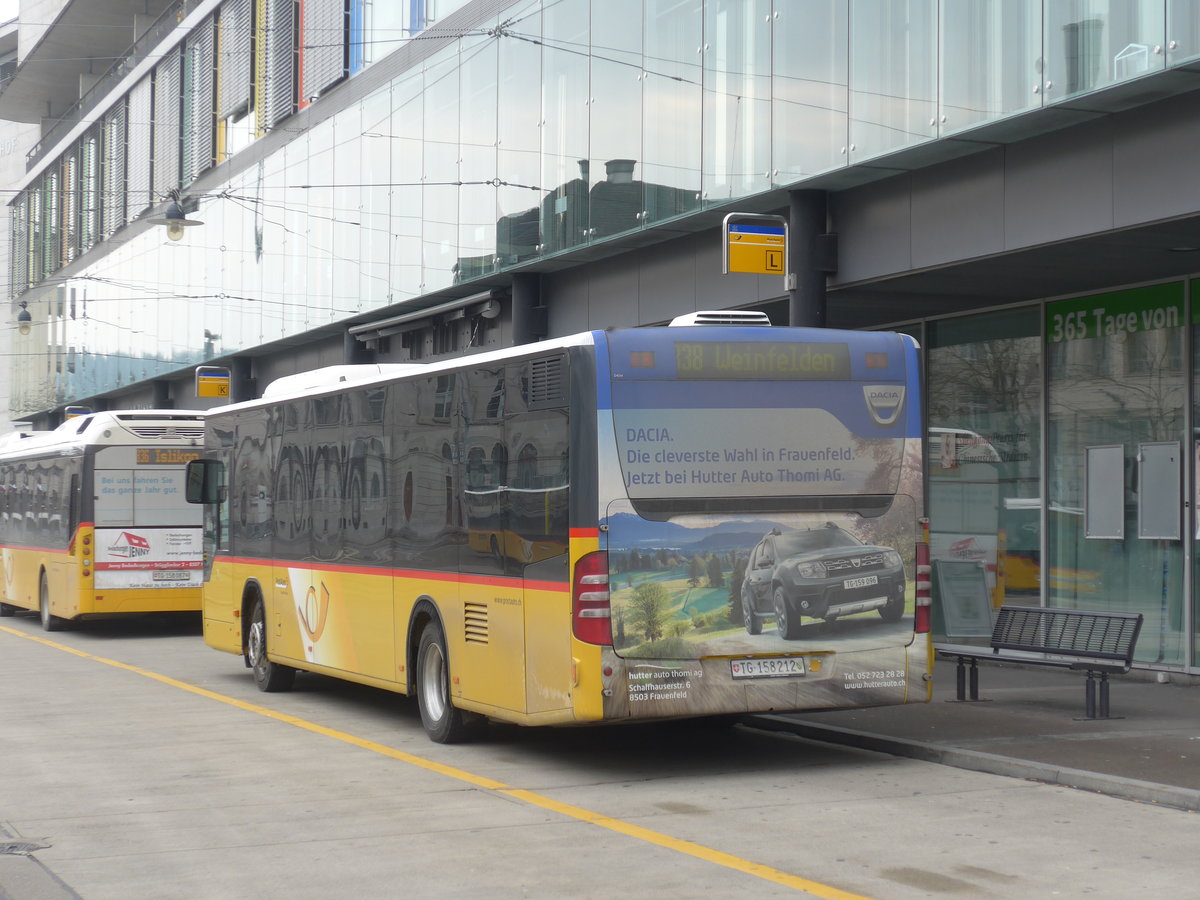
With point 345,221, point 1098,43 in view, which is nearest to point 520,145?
point 345,221

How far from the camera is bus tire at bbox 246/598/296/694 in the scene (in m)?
16.0

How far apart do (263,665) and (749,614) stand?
7426 millimetres

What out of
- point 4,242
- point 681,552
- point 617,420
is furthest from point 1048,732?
point 4,242

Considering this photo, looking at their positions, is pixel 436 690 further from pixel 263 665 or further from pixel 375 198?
pixel 375 198

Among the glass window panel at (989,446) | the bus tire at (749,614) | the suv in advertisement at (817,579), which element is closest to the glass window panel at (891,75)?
the glass window panel at (989,446)

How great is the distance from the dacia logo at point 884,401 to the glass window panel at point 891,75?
431 cm

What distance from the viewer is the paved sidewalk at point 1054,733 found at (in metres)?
9.95

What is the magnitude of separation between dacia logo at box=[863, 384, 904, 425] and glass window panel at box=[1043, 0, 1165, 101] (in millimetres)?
3381

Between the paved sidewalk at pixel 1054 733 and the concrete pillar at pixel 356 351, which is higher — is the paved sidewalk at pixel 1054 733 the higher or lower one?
the lower one

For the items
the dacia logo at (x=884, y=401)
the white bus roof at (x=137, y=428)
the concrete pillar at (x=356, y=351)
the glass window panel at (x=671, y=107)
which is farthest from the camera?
the concrete pillar at (x=356, y=351)

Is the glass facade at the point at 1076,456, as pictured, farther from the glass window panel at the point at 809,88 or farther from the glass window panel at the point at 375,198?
the glass window panel at the point at 375,198

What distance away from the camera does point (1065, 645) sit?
45.7ft

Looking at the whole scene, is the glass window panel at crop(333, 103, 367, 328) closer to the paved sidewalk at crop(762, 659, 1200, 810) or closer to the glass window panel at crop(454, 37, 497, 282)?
the glass window panel at crop(454, 37, 497, 282)

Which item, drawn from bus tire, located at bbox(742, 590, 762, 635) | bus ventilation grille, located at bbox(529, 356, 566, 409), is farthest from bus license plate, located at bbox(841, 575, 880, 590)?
bus ventilation grille, located at bbox(529, 356, 566, 409)
